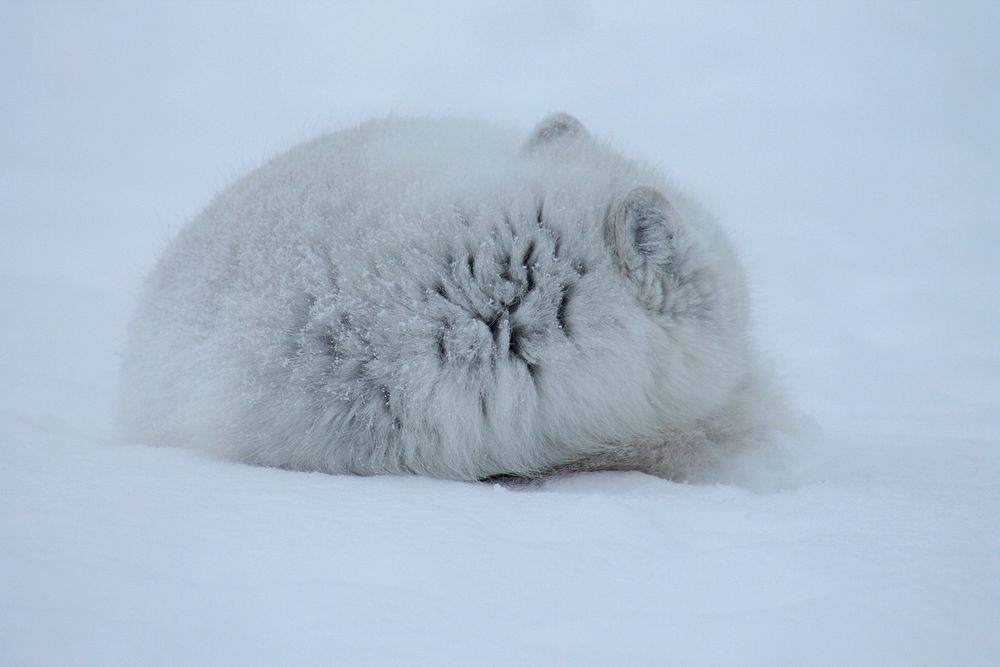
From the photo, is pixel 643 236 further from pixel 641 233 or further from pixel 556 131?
pixel 556 131

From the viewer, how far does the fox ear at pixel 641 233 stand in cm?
226

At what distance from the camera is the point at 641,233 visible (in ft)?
7.52

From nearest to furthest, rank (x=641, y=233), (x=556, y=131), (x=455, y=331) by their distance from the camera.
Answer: (x=455, y=331) → (x=641, y=233) → (x=556, y=131)

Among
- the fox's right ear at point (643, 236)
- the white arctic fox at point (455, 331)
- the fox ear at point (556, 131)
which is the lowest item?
the white arctic fox at point (455, 331)

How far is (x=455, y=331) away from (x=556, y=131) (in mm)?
1073

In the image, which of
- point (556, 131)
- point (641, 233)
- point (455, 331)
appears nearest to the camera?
point (455, 331)

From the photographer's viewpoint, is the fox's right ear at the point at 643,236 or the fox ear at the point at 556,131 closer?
the fox's right ear at the point at 643,236

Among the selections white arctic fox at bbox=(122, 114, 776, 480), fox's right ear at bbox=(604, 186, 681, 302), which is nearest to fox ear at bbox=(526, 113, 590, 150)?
white arctic fox at bbox=(122, 114, 776, 480)

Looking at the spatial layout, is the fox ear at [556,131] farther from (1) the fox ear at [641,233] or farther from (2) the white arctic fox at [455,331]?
(1) the fox ear at [641,233]

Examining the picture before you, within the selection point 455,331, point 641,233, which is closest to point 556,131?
point 641,233

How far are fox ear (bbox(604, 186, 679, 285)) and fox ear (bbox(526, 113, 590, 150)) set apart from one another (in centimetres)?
67

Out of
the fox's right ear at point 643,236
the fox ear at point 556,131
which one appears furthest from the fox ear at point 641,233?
the fox ear at point 556,131

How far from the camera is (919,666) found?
3.86ft

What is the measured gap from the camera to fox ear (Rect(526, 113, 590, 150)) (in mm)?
2865
